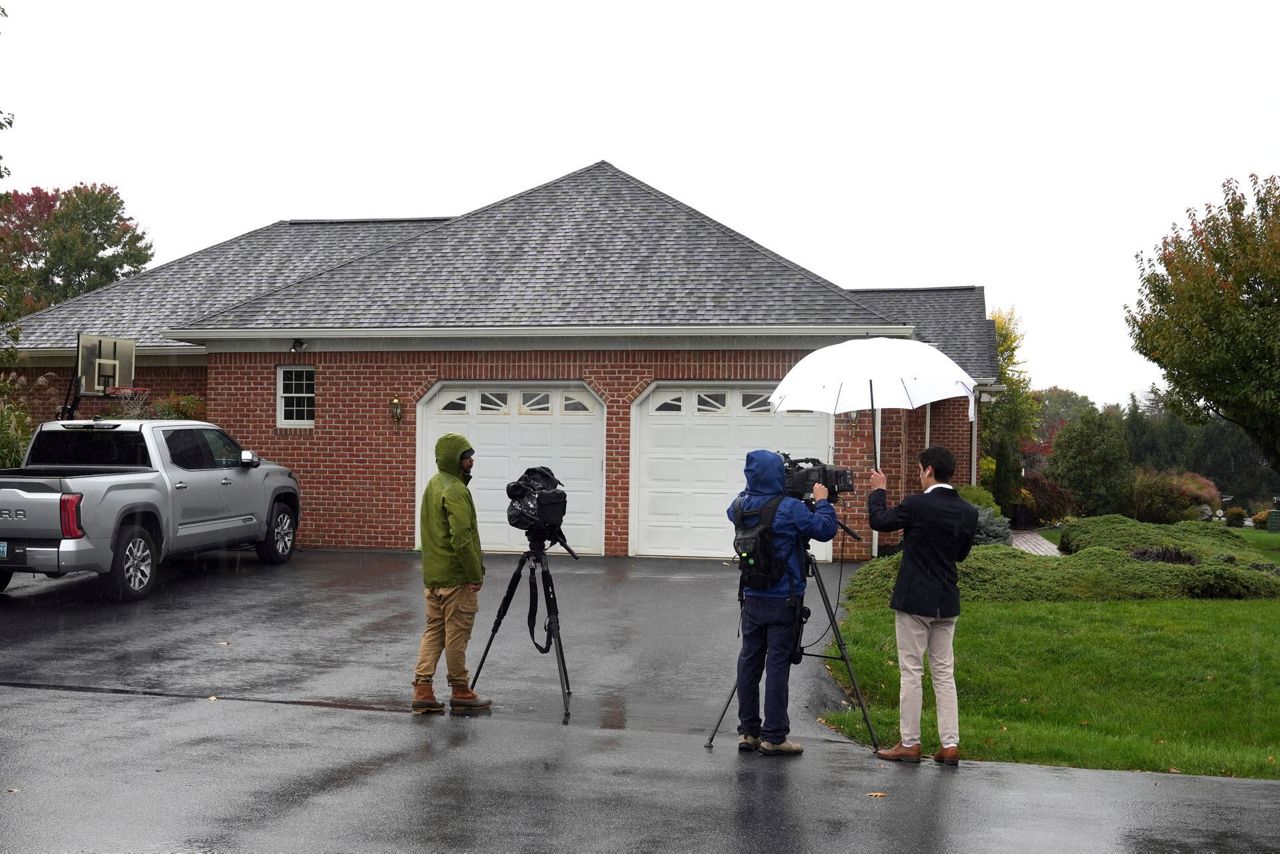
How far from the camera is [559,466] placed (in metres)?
17.7

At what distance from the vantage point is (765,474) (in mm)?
7379

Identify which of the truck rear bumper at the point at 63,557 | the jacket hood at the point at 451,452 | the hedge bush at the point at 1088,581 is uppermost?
the jacket hood at the point at 451,452

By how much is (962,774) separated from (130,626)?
25.9ft

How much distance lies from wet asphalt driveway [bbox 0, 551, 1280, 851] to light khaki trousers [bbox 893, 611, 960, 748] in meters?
0.27

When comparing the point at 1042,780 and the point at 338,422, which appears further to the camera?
the point at 338,422

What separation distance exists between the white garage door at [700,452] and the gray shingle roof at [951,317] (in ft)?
31.0

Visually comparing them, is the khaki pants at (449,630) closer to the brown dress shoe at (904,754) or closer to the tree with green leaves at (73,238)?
the brown dress shoe at (904,754)

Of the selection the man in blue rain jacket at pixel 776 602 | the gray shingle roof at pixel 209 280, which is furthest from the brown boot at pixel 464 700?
the gray shingle roof at pixel 209 280

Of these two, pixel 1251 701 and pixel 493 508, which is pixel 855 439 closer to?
pixel 493 508

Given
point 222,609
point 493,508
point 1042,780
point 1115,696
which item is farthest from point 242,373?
point 1042,780

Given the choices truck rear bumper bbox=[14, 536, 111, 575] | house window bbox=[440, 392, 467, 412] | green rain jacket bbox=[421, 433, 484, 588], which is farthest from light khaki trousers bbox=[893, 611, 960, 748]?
house window bbox=[440, 392, 467, 412]

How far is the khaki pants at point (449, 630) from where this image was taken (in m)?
8.36

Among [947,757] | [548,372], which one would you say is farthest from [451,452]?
[548,372]

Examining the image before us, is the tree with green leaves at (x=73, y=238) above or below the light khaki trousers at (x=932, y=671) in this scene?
above
